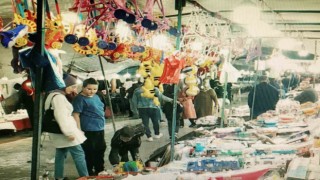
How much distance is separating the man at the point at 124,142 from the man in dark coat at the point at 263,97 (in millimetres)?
3841

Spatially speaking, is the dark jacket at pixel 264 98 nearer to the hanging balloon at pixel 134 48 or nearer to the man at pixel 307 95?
the man at pixel 307 95

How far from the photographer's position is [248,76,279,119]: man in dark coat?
9.34 meters

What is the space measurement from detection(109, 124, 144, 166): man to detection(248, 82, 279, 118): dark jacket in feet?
12.6

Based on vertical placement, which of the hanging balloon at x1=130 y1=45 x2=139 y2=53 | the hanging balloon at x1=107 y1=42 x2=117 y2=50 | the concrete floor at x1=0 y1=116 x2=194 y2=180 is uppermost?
the hanging balloon at x1=107 y1=42 x2=117 y2=50

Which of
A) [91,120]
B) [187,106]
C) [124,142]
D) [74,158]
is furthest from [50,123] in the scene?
[187,106]

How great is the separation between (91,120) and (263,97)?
15.7ft

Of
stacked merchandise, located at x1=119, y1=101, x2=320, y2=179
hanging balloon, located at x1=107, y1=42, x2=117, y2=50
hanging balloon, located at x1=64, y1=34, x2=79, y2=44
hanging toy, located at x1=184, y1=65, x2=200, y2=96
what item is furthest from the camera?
hanging toy, located at x1=184, y1=65, x2=200, y2=96

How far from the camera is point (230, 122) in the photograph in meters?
8.16

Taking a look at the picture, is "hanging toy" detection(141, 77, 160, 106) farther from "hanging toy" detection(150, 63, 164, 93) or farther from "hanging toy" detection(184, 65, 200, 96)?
"hanging toy" detection(184, 65, 200, 96)

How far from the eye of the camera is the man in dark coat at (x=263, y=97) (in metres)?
9.34

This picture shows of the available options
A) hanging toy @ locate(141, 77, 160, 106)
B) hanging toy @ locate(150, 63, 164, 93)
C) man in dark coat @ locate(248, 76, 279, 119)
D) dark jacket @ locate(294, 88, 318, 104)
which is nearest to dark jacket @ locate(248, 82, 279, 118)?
man in dark coat @ locate(248, 76, 279, 119)

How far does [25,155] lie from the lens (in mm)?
10047

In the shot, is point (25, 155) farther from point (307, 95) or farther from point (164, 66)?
point (307, 95)

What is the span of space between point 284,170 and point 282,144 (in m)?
1.60
